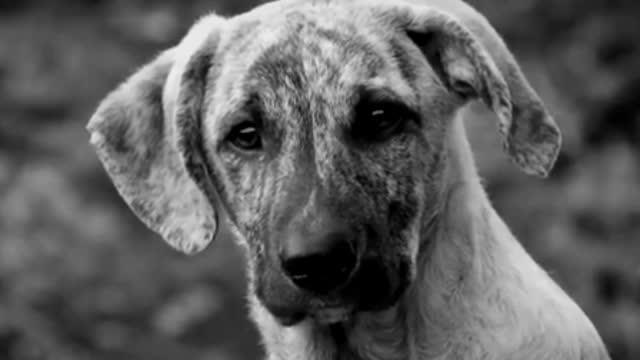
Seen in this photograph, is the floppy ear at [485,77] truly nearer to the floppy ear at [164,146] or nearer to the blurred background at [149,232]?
the floppy ear at [164,146]

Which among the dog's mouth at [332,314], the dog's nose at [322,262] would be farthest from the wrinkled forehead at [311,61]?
the dog's mouth at [332,314]

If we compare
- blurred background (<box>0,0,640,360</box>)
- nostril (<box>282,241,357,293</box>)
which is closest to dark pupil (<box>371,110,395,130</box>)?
nostril (<box>282,241,357,293</box>)

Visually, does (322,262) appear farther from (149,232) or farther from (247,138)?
(149,232)

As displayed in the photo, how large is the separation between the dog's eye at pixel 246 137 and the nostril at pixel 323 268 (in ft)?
1.53

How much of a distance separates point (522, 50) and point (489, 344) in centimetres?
600

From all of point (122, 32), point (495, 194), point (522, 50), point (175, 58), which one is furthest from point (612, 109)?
point (175, 58)

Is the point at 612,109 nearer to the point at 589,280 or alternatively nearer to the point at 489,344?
the point at 589,280

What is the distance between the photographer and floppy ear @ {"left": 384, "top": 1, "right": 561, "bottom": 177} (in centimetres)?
637

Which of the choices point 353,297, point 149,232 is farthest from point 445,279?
point 149,232

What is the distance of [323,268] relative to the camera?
19.7 feet

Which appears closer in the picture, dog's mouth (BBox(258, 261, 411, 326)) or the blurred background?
dog's mouth (BBox(258, 261, 411, 326))

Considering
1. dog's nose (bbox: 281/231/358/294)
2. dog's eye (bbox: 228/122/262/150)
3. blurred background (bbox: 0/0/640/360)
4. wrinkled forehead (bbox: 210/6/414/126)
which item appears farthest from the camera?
blurred background (bbox: 0/0/640/360)

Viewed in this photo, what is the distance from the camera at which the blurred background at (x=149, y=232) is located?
36.3 feet

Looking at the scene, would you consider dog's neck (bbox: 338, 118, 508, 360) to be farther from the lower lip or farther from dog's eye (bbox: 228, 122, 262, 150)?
dog's eye (bbox: 228, 122, 262, 150)
